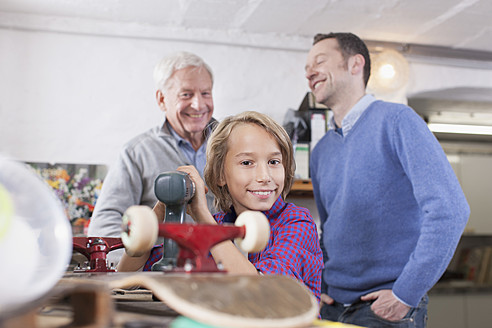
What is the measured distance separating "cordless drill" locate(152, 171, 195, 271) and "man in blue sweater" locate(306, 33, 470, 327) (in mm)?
1115

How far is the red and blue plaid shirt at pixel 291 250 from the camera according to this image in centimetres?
96

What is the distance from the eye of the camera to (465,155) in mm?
5641

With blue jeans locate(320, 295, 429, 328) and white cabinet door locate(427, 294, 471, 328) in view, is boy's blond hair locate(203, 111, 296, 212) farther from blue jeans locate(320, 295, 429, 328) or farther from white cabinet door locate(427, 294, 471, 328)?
white cabinet door locate(427, 294, 471, 328)

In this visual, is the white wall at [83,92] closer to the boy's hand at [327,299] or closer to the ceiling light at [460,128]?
the boy's hand at [327,299]

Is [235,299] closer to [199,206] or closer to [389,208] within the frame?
[199,206]

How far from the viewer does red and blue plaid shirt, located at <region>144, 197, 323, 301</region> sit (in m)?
0.96

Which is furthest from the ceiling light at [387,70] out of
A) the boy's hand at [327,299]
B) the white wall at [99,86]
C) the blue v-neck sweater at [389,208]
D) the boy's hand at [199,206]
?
the boy's hand at [199,206]

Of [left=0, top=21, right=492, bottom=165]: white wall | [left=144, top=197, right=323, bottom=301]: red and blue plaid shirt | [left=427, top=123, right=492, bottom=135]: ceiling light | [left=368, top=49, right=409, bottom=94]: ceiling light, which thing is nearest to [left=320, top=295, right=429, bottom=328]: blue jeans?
[left=144, top=197, right=323, bottom=301]: red and blue plaid shirt

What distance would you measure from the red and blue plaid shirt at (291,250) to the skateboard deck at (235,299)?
35 cm

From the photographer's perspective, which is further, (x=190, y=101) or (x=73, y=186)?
(x=73, y=186)

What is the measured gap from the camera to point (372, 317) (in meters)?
1.90

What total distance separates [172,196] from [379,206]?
1.25 metres

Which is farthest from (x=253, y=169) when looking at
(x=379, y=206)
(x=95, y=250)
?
(x=379, y=206)

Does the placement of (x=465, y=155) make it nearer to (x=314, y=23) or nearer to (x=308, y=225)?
(x=314, y=23)
